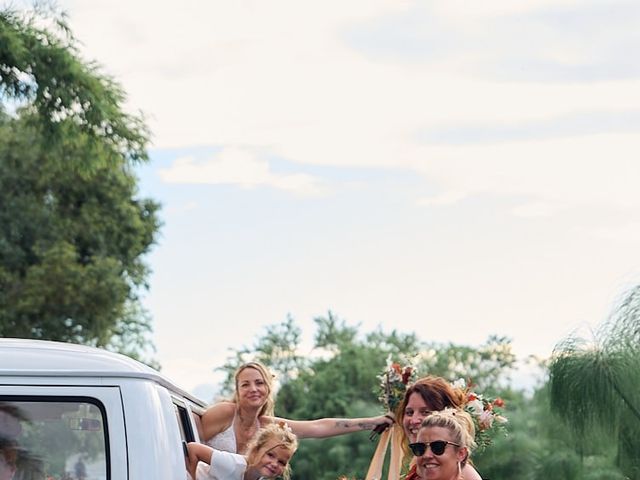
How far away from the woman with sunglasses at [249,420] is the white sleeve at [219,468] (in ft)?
3.32

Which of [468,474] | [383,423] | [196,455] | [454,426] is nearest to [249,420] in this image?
[383,423]

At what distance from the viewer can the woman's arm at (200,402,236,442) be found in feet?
19.2

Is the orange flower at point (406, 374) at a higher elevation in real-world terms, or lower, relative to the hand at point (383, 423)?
higher

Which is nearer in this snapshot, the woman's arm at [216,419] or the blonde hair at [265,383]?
the woman's arm at [216,419]

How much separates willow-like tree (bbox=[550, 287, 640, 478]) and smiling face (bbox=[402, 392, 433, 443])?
2.34m

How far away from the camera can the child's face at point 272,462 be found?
4.84 metres

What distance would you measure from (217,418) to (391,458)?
804 millimetres

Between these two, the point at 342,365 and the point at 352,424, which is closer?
the point at 352,424

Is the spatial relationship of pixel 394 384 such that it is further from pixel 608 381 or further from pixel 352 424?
pixel 608 381

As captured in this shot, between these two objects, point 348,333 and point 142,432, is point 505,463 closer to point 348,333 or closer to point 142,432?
point 348,333

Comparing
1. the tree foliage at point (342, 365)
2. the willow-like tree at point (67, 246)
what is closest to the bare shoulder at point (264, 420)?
the tree foliage at point (342, 365)

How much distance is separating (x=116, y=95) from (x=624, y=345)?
1360 cm

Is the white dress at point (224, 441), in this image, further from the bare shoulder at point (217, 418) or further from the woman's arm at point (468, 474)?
the woman's arm at point (468, 474)

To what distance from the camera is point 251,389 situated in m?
6.06
